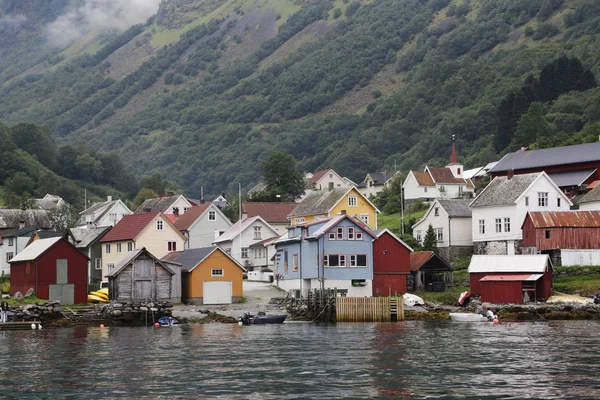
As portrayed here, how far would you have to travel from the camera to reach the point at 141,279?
88.0 meters

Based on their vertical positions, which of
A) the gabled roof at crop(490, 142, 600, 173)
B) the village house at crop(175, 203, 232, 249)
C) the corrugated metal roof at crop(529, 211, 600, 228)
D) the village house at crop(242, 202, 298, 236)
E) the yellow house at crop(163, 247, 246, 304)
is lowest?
the yellow house at crop(163, 247, 246, 304)

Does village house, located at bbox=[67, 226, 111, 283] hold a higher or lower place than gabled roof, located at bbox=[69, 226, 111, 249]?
lower

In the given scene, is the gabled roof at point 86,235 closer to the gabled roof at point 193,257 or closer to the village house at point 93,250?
the village house at point 93,250

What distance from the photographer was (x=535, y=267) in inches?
3447

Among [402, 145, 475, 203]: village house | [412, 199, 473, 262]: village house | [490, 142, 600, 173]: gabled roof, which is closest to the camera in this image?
[412, 199, 473, 262]: village house

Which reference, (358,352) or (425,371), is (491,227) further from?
(425,371)

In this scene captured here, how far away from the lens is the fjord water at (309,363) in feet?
140

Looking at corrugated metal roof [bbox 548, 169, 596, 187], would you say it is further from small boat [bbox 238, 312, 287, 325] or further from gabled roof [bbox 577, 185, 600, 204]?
small boat [bbox 238, 312, 287, 325]

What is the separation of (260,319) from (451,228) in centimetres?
3378

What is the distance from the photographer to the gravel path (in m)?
84.3

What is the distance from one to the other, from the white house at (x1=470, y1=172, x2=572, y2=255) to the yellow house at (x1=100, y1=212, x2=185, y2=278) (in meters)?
28.7

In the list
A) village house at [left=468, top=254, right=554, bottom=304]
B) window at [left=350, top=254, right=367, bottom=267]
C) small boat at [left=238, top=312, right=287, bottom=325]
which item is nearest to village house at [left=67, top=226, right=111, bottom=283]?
window at [left=350, top=254, right=367, bottom=267]

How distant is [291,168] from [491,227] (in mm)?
65906

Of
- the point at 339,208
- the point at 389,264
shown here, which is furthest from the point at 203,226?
the point at 389,264
